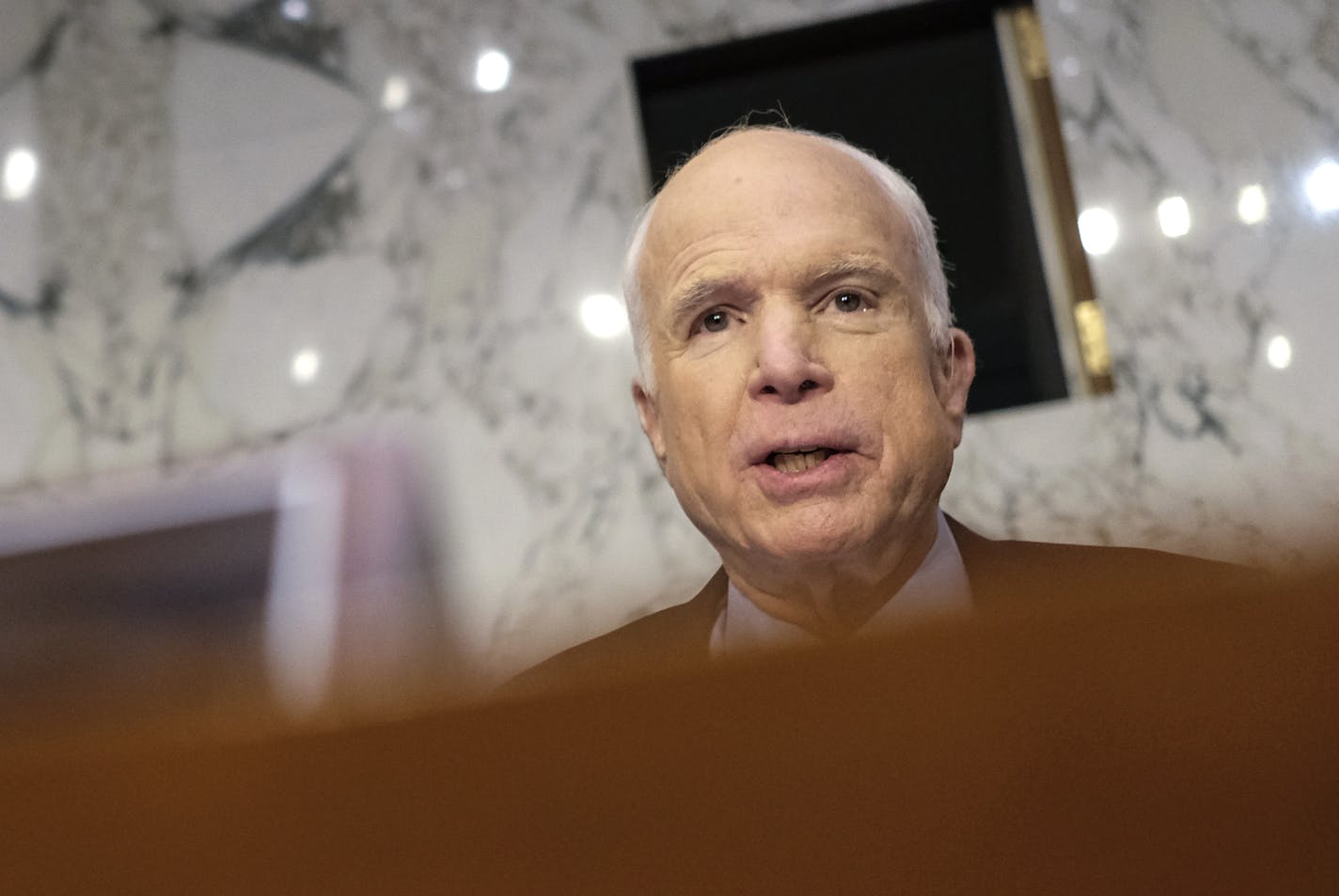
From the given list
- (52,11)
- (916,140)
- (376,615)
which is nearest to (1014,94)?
(916,140)

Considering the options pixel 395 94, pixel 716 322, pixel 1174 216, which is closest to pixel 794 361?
pixel 716 322

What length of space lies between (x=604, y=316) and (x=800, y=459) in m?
0.88

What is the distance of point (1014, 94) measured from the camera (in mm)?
1930

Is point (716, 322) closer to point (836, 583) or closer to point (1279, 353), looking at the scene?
point (836, 583)

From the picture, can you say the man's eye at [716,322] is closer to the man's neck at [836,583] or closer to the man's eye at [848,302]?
the man's eye at [848,302]

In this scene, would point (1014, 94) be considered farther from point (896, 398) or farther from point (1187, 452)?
point (896, 398)

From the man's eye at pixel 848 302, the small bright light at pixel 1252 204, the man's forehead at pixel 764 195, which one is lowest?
the man's eye at pixel 848 302

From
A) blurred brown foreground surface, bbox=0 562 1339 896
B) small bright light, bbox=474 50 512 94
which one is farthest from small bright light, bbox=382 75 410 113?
blurred brown foreground surface, bbox=0 562 1339 896

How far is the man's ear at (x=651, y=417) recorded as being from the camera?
4.07 ft

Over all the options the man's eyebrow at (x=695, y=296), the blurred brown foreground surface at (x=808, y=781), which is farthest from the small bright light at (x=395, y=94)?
the blurred brown foreground surface at (x=808, y=781)

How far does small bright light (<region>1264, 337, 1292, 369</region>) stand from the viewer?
5.78 feet

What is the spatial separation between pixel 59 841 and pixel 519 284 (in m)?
1.81

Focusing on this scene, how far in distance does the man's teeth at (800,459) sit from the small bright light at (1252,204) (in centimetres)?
103

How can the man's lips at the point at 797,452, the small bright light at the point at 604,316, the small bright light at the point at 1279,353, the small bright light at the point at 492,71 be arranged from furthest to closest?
the small bright light at the point at 492,71
the small bright light at the point at 604,316
the small bright light at the point at 1279,353
the man's lips at the point at 797,452
